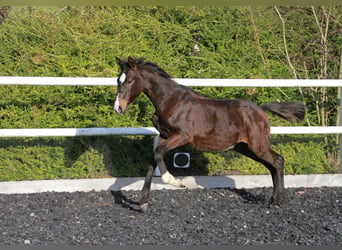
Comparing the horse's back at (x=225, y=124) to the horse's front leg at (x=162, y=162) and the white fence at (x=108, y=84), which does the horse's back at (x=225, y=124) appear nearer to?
the horse's front leg at (x=162, y=162)

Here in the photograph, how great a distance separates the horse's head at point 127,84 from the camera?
6.36m

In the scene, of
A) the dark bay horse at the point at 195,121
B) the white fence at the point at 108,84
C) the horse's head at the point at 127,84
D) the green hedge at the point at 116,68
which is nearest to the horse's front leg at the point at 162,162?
the dark bay horse at the point at 195,121

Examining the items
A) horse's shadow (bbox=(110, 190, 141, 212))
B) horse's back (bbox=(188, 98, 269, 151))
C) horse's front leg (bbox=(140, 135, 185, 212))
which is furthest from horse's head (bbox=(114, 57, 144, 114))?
horse's shadow (bbox=(110, 190, 141, 212))

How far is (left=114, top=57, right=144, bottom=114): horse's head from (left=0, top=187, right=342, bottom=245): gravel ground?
1.21 m

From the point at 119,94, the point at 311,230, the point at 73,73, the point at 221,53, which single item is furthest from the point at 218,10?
the point at 311,230

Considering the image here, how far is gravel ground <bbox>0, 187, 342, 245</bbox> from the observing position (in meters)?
5.40

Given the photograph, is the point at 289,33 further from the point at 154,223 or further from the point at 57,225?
A: the point at 57,225

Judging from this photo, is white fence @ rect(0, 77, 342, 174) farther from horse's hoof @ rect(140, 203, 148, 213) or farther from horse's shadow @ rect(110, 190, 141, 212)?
horse's hoof @ rect(140, 203, 148, 213)

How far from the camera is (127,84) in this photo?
6.43 m

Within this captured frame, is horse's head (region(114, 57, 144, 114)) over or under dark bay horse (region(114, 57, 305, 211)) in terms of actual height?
over

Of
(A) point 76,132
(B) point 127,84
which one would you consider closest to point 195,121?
(B) point 127,84

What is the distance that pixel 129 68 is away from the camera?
6504 mm

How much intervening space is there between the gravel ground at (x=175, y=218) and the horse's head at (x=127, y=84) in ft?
3.96

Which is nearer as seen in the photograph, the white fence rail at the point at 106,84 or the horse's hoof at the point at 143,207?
the horse's hoof at the point at 143,207
